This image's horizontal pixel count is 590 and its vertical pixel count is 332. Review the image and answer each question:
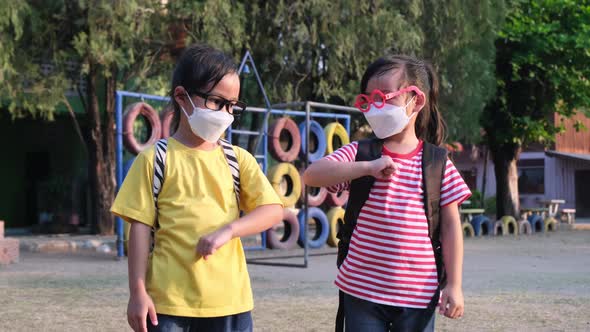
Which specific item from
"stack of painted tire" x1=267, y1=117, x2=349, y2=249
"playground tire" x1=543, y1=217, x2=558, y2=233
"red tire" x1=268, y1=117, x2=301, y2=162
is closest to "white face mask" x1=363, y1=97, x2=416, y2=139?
"stack of painted tire" x1=267, y1=117, x2=349, y2=249

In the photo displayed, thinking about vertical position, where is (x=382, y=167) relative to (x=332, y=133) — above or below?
below

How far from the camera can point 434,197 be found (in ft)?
9.27

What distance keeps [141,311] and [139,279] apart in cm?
11

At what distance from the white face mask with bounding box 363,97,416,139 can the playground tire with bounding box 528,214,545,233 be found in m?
19.8

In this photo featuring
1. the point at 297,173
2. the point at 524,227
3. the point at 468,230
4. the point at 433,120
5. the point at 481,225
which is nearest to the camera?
the point at 433,120

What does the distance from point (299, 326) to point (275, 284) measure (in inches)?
114

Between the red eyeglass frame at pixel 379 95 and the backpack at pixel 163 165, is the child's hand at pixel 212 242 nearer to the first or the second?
the backpack at pixel 163 165

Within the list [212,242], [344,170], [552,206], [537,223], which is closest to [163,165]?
[212,242]

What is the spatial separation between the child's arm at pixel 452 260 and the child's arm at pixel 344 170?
0.90ft

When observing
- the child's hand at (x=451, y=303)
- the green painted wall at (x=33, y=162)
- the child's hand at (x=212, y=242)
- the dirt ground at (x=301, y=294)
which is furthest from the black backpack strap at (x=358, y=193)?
the green painted wall at (x=33, y=162)

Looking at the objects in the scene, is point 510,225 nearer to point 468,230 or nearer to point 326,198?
point 468,230

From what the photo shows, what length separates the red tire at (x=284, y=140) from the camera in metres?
13.2

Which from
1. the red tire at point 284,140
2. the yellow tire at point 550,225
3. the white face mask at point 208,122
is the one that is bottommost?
the yellow tire at point 550,225

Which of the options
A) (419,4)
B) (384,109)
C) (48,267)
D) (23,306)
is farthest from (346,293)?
(419,4)
